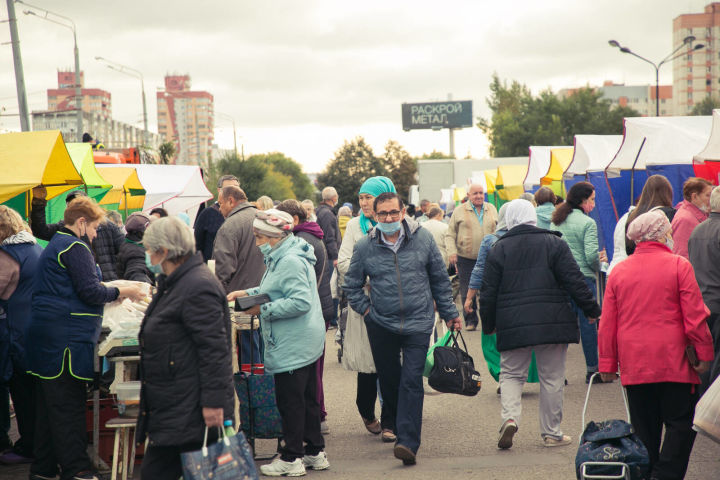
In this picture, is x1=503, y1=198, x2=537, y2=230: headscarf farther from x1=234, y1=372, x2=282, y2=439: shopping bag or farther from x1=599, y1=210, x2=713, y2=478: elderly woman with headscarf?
x1=234, y1=372, x2=282, y2=439: shopping bag

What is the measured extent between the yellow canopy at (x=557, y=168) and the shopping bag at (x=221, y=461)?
13.0 m

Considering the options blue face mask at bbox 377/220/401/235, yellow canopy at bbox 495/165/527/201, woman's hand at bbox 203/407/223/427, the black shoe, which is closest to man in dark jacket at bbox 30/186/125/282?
blue face mask at bbox 377/220/401/235

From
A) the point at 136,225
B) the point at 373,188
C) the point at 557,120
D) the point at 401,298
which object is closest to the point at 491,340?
the point at 373,188

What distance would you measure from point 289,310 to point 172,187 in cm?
1049

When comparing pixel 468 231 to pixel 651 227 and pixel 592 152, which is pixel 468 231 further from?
pixel 651 227

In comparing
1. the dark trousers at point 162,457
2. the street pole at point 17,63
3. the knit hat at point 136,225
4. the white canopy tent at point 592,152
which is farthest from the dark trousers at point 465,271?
the street pole at point 17,63

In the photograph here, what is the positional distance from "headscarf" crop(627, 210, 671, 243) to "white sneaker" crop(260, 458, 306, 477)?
2805 millimetres

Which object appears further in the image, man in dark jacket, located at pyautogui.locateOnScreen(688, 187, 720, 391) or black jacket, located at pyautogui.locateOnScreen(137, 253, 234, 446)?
man in dark jacket, located at pyautogui.locateOnScreen(688, 187, 720, 391)

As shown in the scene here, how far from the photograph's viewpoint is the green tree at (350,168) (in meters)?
77.6

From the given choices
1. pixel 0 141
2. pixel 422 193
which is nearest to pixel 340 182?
pixel 422 193

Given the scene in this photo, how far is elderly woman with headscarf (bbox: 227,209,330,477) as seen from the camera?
233 inches

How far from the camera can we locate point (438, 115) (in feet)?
367

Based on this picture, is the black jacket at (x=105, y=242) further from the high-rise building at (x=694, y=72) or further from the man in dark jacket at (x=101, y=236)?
the high-rise building at (x=694, y=72)

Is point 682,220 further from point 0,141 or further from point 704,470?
point 0,141
